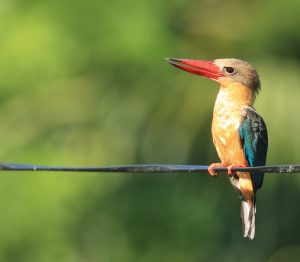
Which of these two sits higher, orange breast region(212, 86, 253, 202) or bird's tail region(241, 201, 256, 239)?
orange breast region(212, 86, 253, 202)

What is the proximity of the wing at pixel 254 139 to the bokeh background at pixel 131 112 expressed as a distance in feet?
16.8

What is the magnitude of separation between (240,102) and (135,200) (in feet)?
21.6

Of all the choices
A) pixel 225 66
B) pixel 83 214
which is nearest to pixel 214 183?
pixel 83 214

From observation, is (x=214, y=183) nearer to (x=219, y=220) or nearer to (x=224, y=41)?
(x=219, y=220)

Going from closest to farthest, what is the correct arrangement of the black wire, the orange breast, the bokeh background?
1. the black wire
2. the orange breast
3. the bokeh background

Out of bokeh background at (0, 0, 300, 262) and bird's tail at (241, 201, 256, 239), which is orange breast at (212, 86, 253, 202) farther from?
bokeh background at (0, 0, 300, 262)

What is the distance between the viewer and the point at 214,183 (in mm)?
15977

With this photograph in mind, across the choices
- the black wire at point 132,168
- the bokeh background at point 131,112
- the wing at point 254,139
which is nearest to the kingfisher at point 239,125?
the wing at point 254,139

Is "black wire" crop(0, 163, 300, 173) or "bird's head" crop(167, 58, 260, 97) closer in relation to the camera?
"black wire" crop(0, 163, 300, 173)

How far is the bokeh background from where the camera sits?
50.5 feet

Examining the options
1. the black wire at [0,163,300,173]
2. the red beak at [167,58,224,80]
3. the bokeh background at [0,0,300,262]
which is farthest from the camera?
the bokeh background at [0,0,300,262]

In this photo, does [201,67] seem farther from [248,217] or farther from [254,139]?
[248,217]

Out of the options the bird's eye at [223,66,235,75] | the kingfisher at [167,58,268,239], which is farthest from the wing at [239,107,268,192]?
the bird's eye at [223,66,235,75]

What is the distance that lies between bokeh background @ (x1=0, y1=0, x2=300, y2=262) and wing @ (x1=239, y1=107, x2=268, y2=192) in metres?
5.11
